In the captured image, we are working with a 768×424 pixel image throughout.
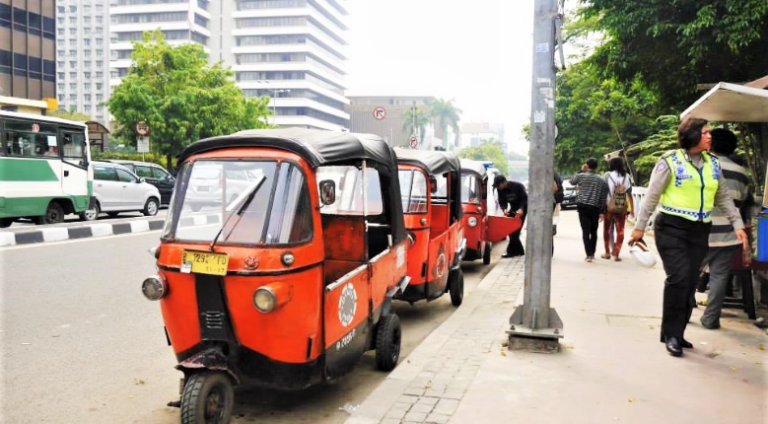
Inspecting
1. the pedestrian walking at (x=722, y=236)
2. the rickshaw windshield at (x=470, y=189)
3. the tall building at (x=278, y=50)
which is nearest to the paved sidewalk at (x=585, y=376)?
the pedestrian walking at (x=722, y=236)

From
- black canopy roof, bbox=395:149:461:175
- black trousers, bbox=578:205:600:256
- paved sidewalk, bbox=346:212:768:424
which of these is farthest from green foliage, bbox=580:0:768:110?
paved sidewalk, bbox=346:212:768:424

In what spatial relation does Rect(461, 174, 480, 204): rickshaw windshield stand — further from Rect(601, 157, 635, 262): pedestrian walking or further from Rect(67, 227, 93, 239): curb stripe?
Rect(67, 227, 93, 239): curb stripe

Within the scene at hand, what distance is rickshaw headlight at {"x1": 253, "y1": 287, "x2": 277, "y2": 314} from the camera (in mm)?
3604

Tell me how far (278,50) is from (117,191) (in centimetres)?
7799

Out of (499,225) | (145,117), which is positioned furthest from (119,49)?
(499,225)

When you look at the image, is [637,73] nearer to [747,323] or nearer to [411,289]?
[747,323]

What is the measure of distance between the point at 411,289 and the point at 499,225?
18.5 ft

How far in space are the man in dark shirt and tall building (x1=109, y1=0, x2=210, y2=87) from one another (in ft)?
283

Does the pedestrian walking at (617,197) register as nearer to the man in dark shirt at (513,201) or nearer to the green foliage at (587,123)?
the man in dark shirt at (513,201)

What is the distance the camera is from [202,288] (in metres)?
3.80

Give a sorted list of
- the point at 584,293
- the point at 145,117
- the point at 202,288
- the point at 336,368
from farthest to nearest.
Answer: the point at 145,117 → the point at 584,293 → the point at 336,368 → the point at 202,288

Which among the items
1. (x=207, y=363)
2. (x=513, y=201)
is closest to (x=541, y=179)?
(x=207, y=363)

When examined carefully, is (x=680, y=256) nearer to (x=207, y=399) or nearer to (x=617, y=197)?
(x=207, y=399)

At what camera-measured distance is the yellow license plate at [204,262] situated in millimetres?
3725
